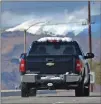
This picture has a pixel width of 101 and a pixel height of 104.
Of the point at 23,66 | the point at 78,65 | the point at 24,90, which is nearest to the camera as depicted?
the point at 78,65

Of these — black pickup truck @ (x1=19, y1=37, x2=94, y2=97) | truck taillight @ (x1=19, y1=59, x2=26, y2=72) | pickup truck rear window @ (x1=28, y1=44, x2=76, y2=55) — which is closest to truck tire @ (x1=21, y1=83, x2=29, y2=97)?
black pickup truck @ (x1=19, y1=37, x2=94, y2=97)

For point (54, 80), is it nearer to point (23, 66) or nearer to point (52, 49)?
point (23, 66)

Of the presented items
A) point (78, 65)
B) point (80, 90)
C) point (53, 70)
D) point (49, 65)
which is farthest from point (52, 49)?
point (80, 90)

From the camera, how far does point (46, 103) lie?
49.0 ft

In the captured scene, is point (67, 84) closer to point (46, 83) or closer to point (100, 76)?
point (46, 83)

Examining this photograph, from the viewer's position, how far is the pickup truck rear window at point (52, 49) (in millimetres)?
18188

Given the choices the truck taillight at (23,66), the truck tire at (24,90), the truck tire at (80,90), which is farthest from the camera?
the truck tire at (24,90)

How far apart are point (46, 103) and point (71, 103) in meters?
0.69

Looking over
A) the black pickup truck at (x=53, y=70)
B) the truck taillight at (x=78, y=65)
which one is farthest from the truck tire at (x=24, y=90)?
the truck taillight at (x=78, y=65)

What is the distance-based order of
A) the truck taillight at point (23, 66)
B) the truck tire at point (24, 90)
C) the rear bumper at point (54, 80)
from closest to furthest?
the rear bumper at point (54, 80), the truck taillight at point (23, 66), the truck tire at point (24, 90)

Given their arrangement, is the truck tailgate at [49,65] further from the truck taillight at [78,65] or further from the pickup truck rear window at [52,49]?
the pickup truck rear window at [52,49]

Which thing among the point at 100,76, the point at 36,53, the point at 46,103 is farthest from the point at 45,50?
the point at 100,76

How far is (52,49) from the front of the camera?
18391 mm

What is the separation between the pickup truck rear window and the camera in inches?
716
